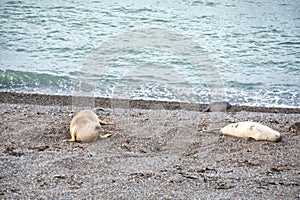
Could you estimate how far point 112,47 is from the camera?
11.0 m

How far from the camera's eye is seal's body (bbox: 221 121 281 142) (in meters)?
5.00

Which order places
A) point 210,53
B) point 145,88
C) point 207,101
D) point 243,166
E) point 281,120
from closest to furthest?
point 243,166
point 281,120
point 207,101
point 145,88
point 210,53

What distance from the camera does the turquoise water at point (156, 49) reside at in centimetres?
830

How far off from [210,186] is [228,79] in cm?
531

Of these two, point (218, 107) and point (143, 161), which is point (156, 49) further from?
point (143, 161)

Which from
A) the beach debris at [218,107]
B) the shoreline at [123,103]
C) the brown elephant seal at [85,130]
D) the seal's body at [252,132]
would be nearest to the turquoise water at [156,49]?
the shoreline at [123,103]

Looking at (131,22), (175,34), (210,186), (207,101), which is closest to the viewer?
(210,186)

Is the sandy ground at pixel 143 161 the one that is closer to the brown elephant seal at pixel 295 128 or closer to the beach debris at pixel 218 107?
the brown elephant seal at pixel 295 128

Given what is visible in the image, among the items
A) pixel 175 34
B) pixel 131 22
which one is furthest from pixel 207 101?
pixel 131 22

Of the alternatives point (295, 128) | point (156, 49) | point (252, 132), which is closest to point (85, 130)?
point (252, 132)

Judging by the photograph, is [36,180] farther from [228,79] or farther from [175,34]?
[175,34]

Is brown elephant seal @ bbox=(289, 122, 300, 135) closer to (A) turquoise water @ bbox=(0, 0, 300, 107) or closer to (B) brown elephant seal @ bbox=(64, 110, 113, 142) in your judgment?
(B) brown elephant seal @ bbox=(64, 110, 113, 142)

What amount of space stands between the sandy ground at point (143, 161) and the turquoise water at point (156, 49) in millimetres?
2289

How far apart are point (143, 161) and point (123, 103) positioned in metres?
2.92
